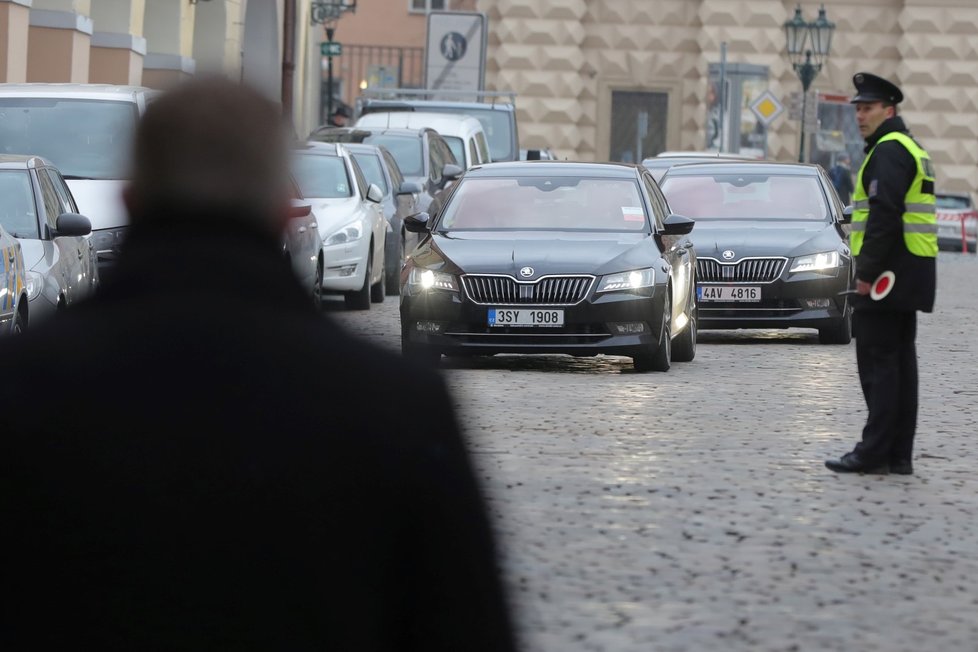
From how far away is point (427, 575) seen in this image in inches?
94.4

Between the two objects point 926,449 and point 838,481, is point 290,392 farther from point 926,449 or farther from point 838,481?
point 926,449

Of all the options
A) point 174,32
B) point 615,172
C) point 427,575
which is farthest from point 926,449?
point 174,32

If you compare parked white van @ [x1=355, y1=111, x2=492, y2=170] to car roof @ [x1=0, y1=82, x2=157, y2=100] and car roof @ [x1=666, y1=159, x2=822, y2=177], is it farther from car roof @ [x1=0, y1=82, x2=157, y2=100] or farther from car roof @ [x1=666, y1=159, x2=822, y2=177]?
car roof @ [x1=0, y1=82, x2=157, y2=100]

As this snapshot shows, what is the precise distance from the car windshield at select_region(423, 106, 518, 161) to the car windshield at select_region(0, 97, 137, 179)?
60.4 ft

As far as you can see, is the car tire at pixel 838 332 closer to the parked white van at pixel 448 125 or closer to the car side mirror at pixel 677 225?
the car side mirror at pixel 677 225

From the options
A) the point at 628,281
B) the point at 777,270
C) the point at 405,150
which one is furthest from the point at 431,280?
the point at 405,150

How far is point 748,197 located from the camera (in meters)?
19.2

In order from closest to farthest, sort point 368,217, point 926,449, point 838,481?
point 838,481, point 926,449, point 368,217

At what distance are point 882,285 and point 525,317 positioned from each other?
5.02 metres

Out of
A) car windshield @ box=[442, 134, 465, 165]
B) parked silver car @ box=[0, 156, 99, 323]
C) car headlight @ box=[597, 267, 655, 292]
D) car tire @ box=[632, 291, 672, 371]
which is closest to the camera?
parked silver car @ box=[0, 156, 99, 323]

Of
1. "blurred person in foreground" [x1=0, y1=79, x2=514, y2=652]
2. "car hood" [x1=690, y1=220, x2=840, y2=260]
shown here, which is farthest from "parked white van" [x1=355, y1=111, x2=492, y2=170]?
"blurred person in foreground" [x1=0, y1=79, x2=514, y2=652]

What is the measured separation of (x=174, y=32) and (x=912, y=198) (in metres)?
24.6

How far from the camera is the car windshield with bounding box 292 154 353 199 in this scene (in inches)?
855

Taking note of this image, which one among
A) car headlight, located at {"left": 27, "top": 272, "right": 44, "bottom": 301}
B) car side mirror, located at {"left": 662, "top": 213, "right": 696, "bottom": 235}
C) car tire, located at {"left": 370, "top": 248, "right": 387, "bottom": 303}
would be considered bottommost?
car tire, located at {"left": 370, "top": 248, "right": 387, "bottom": 303}
